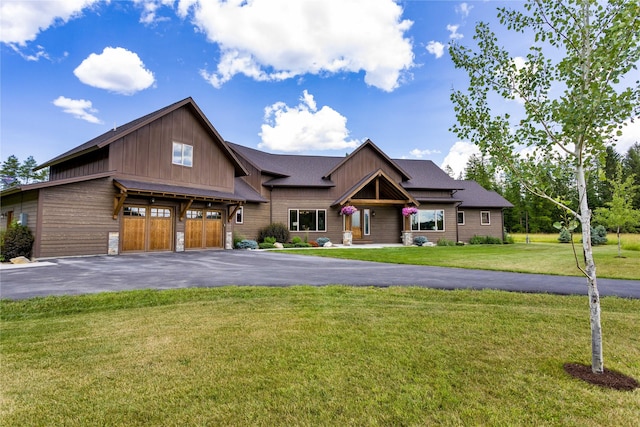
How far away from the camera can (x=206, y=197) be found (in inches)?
642

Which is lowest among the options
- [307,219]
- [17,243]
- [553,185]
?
[17,243]

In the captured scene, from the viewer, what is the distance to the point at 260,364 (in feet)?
11.1

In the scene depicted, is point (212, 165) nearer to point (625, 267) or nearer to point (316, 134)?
point (625, 267)

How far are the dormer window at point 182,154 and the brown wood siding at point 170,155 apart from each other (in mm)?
189

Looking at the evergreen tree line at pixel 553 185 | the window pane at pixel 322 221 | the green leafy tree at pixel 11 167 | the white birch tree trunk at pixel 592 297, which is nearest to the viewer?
the white birch tree trunk at pixel 592 297

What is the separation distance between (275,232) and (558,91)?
1863 cm

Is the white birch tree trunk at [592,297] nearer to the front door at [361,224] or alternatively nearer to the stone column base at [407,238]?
the stone column base at [407,238]

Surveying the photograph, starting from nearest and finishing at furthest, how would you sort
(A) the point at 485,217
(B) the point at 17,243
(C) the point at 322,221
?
(B) the point at 17,243
(C) the point at 322,221
(A) the point at 485,217

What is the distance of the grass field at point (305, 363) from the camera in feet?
8.27

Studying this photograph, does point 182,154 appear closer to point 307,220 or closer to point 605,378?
point 307,220

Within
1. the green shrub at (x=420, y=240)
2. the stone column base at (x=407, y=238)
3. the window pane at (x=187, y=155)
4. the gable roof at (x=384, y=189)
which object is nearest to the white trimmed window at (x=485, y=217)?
the green shrub at (x=420, y=240)

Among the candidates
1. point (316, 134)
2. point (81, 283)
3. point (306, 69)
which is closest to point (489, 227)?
point (306, 69)

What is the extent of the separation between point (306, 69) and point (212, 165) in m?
12.7

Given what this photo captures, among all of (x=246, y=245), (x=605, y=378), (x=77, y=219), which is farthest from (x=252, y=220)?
(x=605, y=378)
